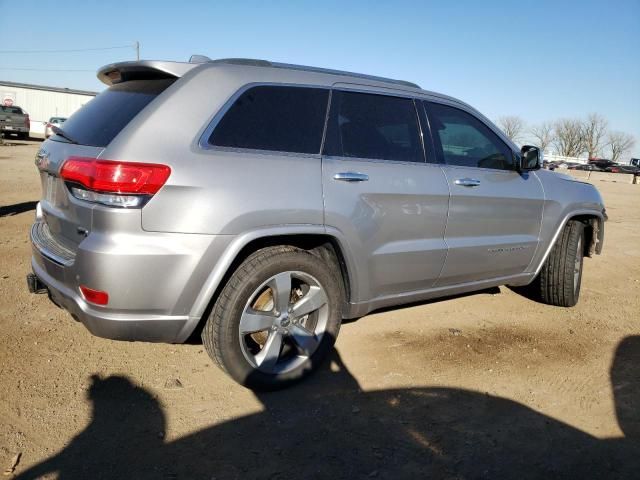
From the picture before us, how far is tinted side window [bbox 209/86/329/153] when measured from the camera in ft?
9.46

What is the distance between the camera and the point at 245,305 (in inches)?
115

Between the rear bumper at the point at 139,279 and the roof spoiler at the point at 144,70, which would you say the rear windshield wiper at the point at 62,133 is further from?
the rear bumper at the point at 139,279

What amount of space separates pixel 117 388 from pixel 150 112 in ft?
5.17

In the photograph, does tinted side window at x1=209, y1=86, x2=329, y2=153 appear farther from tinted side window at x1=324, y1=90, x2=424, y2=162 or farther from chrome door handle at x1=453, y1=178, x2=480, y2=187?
chrome door handle at x1=453, y1=178, x2=480, y2=187

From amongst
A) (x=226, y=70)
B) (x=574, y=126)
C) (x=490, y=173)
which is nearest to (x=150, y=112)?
(x=226, y=70)

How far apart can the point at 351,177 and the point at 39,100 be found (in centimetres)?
5584

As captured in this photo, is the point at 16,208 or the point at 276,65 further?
the point at 16,208

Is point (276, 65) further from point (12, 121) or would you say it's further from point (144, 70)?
point (12, 121)

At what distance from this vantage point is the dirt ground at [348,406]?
8.14 ft

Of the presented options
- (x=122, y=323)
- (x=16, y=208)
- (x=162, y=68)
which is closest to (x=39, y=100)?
(x=16, y=208)

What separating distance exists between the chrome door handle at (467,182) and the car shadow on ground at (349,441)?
4.74 ft

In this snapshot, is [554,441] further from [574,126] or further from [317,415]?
[574,126]

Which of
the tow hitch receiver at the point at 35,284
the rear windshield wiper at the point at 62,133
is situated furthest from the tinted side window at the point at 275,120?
the tow hitch receiver at the point at 35,284

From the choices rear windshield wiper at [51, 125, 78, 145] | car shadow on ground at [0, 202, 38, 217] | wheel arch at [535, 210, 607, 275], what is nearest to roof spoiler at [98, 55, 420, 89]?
rear windshield wiper at [51, 125, 78, 145]
